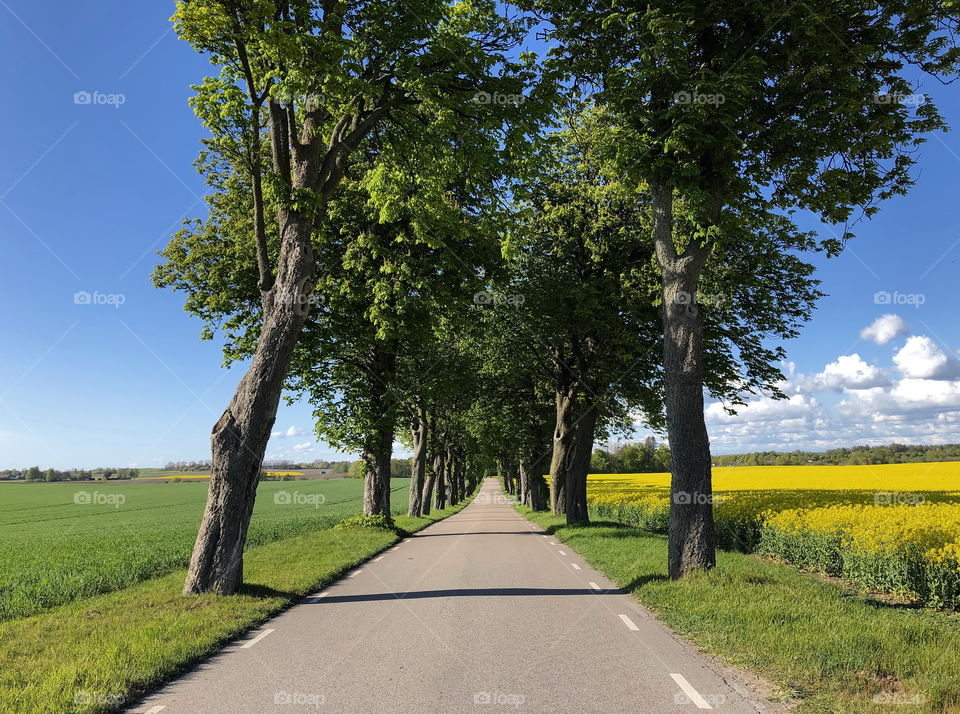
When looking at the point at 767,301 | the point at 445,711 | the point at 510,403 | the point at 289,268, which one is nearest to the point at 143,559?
the point at 289,268

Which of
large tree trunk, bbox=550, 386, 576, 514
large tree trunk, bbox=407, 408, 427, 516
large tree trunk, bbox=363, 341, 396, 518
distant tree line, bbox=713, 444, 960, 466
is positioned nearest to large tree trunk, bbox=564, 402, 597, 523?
large tree trunk, bbox=550, 386, 576, 514

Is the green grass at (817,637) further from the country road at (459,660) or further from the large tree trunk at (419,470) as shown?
the large tree trunk at (419,470)

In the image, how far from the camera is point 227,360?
18.8 meters

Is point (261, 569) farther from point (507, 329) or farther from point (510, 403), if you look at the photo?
point (510, 403)

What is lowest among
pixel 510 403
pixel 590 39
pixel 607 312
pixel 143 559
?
pixel 143 559

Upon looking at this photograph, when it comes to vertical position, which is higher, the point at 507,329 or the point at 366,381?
the point at 507,329

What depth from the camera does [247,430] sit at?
398 inches

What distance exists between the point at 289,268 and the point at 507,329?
13.6 meters

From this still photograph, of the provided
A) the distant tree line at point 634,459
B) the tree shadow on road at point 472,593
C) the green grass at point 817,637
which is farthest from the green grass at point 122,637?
the distant tree line at point 634,459

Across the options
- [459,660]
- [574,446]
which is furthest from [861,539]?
[574,446]

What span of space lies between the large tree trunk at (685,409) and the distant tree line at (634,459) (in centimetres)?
9956

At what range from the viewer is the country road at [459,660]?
17.0 feet

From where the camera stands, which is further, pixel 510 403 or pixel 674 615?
pixel 510 403

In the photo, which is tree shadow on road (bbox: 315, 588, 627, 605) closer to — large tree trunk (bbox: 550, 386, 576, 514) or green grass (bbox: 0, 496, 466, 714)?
green grass (bbox: 0, 496, 466, 714)
